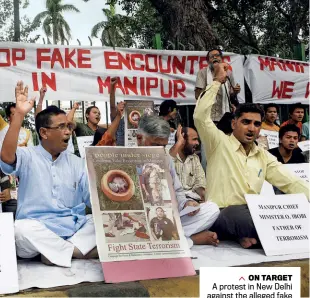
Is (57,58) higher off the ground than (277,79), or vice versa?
(57,58)

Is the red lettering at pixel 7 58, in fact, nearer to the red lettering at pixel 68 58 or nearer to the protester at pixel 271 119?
the red lettering at pixel 68 58

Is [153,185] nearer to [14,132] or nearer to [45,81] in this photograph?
[14,132]

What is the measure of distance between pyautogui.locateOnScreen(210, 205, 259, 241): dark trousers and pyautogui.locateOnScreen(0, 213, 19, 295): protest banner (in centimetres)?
158

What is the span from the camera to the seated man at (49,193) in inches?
137

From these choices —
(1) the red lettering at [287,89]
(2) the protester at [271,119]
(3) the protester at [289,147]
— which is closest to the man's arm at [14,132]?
(3) the protester at [289,147]

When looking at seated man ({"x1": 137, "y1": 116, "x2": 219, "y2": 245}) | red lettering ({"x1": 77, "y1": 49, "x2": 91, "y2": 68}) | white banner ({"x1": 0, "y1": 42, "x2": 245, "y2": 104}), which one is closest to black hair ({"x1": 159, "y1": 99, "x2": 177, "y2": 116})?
white banner ({"x1": 0, "y1": 42, "x2": 245, "y2": 104})

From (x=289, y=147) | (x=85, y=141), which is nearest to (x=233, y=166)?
(x=289, y=147)

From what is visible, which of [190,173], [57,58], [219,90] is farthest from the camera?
[57,58]

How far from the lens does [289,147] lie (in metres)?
5.44

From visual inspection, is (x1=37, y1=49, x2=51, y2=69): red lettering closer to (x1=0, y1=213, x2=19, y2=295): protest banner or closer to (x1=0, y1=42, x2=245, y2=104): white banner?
(x1=0, y1=42, x2=245, y2=104): white banner

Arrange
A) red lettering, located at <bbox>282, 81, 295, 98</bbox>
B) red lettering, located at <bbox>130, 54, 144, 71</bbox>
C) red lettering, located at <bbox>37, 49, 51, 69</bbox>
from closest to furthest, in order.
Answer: red lettering, located at <bbox>37, 49, 51, 69</bbox> → red lettering, located at <bbox>130, 54, 144, 71</bbox> → red lettering, located at <bbox>282, 81, 295, 98</bbox>

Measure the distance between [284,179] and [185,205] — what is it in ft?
2.99

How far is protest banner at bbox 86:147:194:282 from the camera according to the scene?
3.55 meters

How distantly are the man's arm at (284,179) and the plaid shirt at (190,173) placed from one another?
2.82ft
